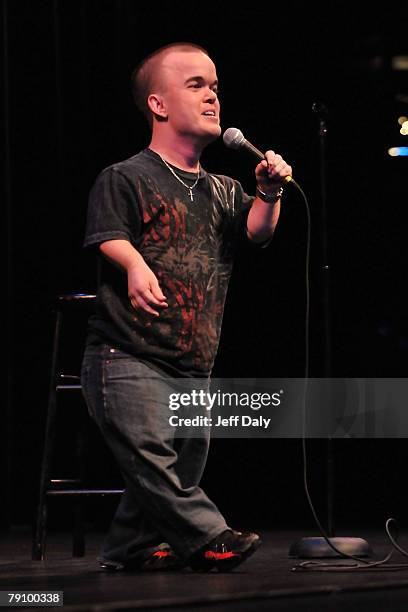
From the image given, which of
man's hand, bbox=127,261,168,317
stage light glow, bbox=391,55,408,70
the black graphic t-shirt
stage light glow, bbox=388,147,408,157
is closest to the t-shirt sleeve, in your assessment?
the black graphic t-shirt

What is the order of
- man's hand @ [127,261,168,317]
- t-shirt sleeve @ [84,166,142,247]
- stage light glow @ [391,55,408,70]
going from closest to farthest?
man's hand @ [127,261,168,317] → t-shirt sleeve @ [84,166,142,247] → stage light glow @ [391,55,408,70]

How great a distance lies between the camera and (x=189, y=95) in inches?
111

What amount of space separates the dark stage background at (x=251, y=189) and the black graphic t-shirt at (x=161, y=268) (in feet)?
5.61

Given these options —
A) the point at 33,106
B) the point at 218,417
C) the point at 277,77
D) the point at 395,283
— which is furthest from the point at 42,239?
the point at 395,283

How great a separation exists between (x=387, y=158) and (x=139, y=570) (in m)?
3.08

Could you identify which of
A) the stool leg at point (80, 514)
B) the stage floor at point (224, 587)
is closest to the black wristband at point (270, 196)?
the stage floor at point (224, 587)

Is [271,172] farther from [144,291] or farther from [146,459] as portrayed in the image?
[146,459]

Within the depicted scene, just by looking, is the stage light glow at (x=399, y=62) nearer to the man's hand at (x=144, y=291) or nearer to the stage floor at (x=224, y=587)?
the stage floor at (x=224, y=587)

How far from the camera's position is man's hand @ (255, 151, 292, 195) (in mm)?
2699

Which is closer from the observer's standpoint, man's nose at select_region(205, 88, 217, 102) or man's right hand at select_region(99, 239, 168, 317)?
A: man's right hand at select_region(99, 239, 168, 317)

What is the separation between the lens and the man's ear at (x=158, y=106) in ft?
9.27

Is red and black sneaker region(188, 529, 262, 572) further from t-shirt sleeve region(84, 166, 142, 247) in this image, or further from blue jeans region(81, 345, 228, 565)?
t-shirt sleeve region(84, 166, 142, 247)

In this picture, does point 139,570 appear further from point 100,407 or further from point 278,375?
point 278,375

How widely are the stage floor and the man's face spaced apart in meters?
1.05
